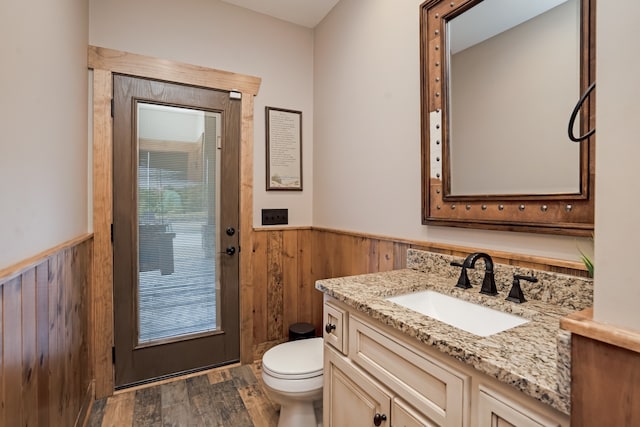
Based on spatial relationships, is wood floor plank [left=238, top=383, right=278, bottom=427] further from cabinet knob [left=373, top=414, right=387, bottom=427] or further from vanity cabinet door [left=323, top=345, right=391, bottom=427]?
cabinet knob [left=373, top=414, right=387, bottom=427]

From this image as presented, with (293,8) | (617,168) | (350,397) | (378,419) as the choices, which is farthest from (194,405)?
(293,8)

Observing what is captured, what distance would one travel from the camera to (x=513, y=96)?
1.25m

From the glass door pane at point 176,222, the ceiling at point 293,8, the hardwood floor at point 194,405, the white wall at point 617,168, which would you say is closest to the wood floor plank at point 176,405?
the hardwood floor at point 194,405

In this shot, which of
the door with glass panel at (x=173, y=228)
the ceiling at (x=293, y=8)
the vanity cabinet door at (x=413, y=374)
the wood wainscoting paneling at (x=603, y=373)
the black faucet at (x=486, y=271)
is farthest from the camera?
the ceiling at (x=293, y=8)

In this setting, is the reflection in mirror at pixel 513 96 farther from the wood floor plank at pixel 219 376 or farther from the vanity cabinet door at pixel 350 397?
the wood floor plank at pixel 219 376

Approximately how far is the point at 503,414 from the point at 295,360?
1.18m

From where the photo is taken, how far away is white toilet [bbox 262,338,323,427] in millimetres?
1562

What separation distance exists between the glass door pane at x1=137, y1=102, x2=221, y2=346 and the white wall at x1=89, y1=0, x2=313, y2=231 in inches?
14.7

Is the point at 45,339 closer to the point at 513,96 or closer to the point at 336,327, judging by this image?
the point at 336,327

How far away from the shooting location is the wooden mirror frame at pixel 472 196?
102cm

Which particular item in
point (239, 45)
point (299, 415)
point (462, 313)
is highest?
point (239, 45)

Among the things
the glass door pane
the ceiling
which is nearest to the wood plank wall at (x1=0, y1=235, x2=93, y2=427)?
the glass door pane

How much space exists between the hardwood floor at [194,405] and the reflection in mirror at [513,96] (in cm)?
172

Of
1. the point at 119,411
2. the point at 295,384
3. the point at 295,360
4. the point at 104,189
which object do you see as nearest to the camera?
the point at 295,384
